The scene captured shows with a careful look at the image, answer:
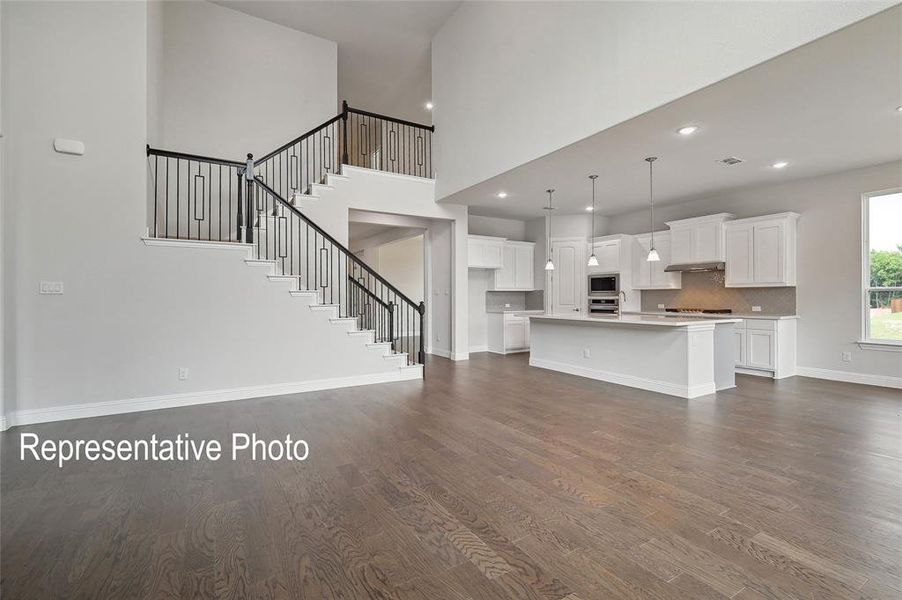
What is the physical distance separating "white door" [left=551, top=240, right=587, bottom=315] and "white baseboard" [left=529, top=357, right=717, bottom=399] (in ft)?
8.74

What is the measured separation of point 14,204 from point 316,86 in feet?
16.7

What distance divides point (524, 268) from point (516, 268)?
25 centimetres

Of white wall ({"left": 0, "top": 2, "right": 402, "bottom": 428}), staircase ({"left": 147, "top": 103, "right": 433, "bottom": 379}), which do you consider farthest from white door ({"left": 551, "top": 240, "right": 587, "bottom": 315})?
white wall ({"left": 0, "top": 2, "right": 402, "bottom": 428})

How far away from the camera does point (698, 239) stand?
7.19 m

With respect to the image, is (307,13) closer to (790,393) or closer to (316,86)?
(316,86)

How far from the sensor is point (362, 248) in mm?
12164

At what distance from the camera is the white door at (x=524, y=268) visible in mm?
9305

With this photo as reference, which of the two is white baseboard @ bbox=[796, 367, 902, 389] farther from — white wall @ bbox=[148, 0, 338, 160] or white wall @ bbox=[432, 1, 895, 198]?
white wall @ bbox=[148, 0, 338, 160]

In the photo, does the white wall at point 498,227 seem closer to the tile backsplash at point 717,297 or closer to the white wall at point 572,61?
the white wall at point 572,61

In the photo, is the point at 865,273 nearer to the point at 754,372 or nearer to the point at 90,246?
the point at 754,372

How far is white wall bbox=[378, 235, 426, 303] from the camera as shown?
12.8 metres

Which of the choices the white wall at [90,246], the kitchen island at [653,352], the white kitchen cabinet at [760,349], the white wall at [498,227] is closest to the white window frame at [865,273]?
the white kitchen cabinet at [760,349]

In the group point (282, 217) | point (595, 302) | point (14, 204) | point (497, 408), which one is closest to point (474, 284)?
point (595, 302)

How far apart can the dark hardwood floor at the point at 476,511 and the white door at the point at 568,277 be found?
16.7 feet
